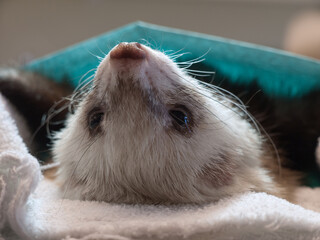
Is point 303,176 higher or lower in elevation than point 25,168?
lower

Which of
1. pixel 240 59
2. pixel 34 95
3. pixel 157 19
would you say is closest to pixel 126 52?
pixel 240 59

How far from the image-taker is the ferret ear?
1.30 metres

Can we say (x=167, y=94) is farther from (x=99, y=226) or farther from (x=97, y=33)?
(x=97, y=33)

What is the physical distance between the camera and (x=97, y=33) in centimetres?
245

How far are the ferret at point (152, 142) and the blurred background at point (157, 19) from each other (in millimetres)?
1586

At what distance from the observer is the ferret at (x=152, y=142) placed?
0.78 meters

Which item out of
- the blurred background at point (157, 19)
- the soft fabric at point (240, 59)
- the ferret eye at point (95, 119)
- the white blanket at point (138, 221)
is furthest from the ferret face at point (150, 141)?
the blurred background at point (157, 19)

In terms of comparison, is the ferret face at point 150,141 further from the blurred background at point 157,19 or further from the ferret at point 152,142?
the blurred background at point 157,19

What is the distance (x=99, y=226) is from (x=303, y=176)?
0.75 meters

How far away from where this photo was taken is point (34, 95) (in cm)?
134


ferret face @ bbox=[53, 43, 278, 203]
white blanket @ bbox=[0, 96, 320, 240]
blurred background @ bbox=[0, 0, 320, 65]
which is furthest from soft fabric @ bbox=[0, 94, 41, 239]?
blurred background @ bbox=[0, 0, 320, 65]

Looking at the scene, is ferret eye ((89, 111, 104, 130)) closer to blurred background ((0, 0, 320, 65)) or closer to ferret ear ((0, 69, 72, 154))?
ferret ear ((0, 69, 72, 154))

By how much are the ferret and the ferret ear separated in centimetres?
39

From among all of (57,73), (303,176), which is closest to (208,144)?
(303,176)
